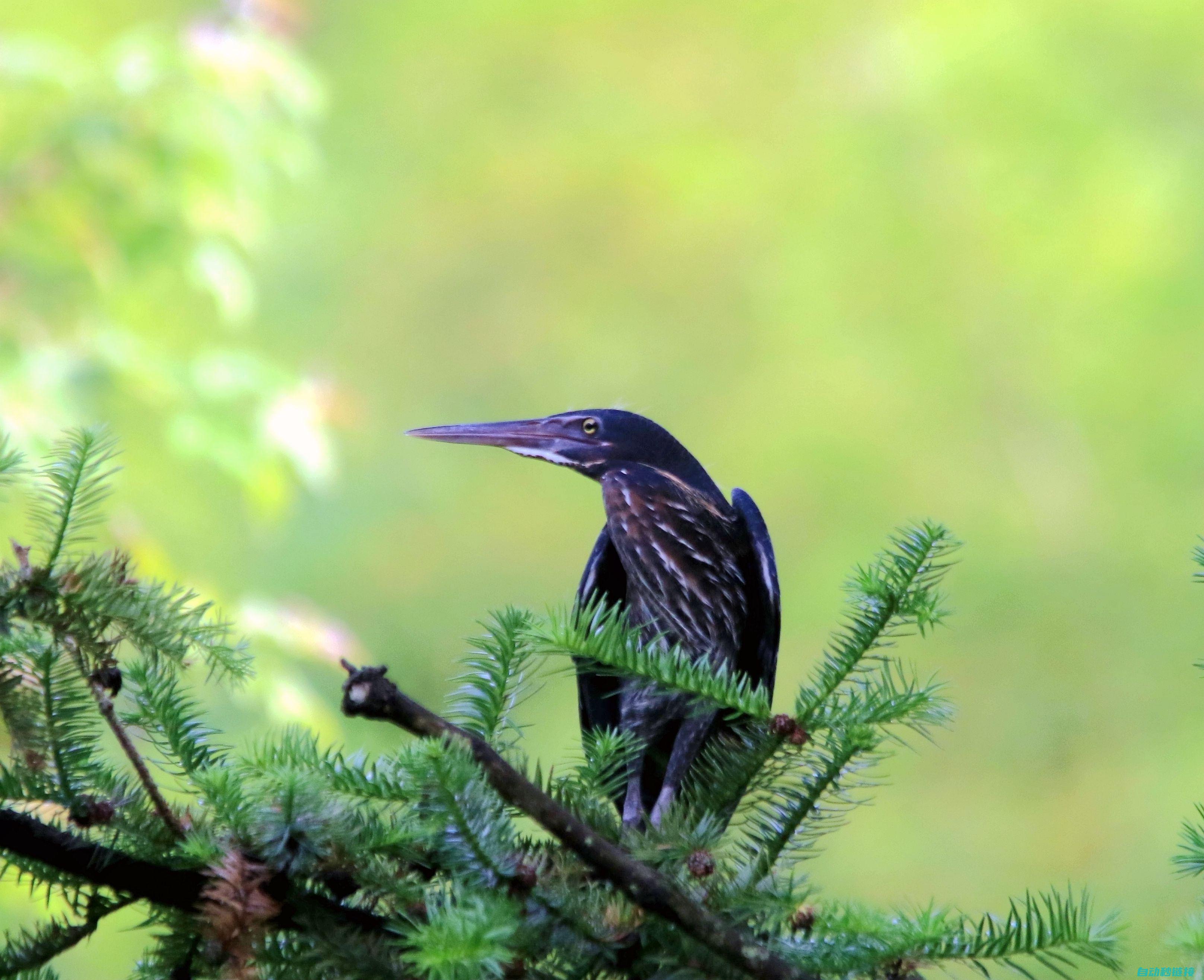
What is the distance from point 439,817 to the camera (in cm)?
60

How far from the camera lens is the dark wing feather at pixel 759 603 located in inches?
47.9

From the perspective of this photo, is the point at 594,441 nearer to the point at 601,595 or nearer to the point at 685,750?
the point at 601,595

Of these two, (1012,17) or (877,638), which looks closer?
(877,638)

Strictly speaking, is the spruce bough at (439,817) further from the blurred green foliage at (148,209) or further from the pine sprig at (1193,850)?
the blurred green foliage at (148,209)

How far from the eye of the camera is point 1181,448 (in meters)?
4.12

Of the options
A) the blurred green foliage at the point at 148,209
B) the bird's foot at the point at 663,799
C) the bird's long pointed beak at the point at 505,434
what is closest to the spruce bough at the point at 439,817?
the bird's foot at the point at 663,799

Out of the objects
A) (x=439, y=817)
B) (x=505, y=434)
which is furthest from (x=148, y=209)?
(x=439, y=817)

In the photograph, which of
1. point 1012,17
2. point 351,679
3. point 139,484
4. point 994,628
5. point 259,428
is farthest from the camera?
point 1012,17

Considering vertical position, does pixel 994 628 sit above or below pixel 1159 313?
below

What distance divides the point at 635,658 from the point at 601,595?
0.64 metres

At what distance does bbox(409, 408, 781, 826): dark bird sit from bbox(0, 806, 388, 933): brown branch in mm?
557

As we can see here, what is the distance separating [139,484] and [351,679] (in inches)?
111

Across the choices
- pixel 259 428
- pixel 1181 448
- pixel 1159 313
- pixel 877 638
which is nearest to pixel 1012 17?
pixel 1159 313

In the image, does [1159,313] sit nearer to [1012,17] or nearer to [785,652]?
[1012,17]
